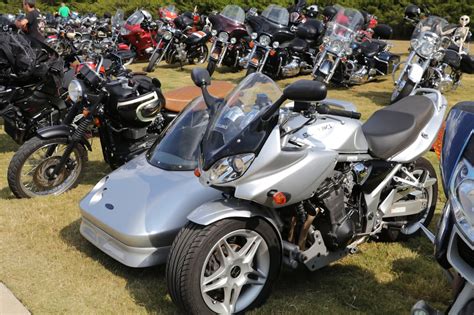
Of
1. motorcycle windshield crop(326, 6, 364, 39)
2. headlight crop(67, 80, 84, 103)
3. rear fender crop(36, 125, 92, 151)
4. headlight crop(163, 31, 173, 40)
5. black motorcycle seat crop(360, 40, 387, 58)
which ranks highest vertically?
headlight crop(67, 80, 84, 103)

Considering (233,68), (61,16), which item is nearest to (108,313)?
(233,68)

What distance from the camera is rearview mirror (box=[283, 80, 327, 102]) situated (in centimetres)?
275

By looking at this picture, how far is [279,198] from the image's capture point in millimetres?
2918

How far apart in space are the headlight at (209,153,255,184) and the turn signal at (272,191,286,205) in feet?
0.76

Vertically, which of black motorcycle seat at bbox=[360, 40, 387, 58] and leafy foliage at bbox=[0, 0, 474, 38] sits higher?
black motorcycle seat at bbox=[360, 40, 387, 58]

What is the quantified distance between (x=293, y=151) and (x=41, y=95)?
4.57 m

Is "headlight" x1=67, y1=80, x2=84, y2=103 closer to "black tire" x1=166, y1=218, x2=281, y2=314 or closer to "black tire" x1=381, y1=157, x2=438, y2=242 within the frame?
"black tire" x1=166, y1=218, x2=281, y2=314

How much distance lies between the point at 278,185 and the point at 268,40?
8207mm

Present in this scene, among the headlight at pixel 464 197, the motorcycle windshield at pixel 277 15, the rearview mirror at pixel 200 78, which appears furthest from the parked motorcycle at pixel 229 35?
the headlight at pixel 464 197

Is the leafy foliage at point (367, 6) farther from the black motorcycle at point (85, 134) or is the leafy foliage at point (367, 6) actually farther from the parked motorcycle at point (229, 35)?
the black motorcycle at point (85, 134)

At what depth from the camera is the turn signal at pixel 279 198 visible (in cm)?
291

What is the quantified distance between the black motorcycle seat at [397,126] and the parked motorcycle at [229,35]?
7.84m

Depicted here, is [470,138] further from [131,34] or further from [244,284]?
[131,34]

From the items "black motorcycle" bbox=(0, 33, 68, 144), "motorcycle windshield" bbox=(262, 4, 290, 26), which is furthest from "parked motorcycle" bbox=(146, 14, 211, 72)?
"black motorcycle" bbox=(0, 33, 68, 144)
